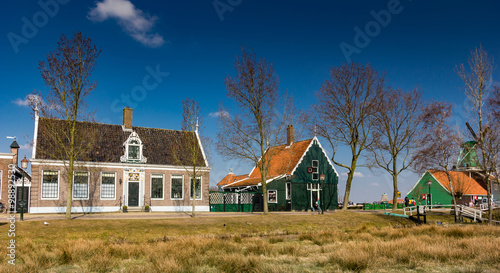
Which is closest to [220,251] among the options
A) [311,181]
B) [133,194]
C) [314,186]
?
[133,194]

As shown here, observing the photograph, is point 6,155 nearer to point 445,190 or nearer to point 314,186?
point 314,186

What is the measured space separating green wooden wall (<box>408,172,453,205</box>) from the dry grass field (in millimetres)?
39736

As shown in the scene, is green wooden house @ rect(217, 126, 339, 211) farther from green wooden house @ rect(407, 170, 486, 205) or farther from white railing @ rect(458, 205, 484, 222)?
green wooden house @ rect(407, 170, 486, 205)

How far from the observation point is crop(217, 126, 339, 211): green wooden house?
1683 inches

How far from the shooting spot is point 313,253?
1547cm

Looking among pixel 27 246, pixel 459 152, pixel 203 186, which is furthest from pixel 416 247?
pixel 203 186

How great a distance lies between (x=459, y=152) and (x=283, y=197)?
671 inches

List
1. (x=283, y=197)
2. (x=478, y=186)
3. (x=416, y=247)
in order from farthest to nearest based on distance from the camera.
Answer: (x=478, y=186), (x=283, y=197), (x=416, y=247)

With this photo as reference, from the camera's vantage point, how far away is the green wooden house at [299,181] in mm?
42750

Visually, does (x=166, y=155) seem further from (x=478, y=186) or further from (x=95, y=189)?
(x=478, y=186)

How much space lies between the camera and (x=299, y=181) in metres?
43.8

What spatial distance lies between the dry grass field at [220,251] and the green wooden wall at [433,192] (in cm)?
3974

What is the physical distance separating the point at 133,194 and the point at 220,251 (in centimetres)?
2358


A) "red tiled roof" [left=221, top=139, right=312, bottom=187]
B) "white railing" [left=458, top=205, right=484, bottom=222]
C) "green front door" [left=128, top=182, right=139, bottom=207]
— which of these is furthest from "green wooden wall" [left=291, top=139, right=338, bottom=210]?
"green front door" [left=128, top=182, right=139, bottom=207]
